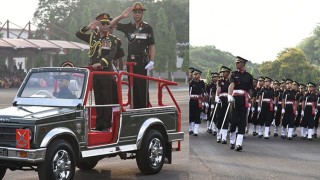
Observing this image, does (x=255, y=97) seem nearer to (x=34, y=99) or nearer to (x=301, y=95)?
(x=301, y=95)

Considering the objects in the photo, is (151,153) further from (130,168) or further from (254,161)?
(254,161)

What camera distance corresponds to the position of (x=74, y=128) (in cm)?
648

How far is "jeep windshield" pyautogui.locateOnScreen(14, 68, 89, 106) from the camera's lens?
6.68 m

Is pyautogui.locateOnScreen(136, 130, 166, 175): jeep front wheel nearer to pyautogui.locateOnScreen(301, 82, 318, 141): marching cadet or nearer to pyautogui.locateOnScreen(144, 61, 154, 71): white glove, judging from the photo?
pyautogui.locateOnScreen(144, 61, 154, 71): white glove

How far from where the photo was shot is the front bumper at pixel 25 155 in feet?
19.6

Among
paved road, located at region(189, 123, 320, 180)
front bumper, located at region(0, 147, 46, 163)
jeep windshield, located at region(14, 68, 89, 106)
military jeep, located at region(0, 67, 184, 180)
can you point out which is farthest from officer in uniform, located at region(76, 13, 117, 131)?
paved road, located at region(189, 123, 320, 180)

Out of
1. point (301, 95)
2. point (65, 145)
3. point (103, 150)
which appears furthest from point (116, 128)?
point (301, 95)

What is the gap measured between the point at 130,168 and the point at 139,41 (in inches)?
81.8

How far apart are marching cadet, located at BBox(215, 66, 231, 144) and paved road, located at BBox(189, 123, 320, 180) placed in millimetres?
195

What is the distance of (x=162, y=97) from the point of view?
708 centimetres

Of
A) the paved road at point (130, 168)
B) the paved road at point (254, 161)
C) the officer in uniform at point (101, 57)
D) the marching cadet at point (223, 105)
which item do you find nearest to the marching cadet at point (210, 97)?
the marching cadet at point (223, 105)

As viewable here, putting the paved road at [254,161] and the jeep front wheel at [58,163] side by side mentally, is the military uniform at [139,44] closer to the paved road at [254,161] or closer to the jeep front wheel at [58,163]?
the jeep front wheel at [58,163]

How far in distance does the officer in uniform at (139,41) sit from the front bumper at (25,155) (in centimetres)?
116

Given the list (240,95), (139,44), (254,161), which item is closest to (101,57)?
(139,44)
